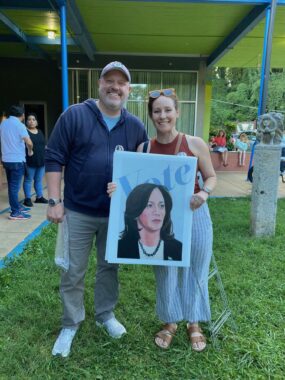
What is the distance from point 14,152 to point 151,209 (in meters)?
3.79

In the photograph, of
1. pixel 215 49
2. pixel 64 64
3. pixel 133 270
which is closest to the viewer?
pixel 133 270

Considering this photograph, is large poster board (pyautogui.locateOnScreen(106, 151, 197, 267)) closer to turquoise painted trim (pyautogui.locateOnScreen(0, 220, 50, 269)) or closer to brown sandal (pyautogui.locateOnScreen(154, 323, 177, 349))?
brown sandal (pyautogui.locateOnScreen(154, 323, 177, 349))

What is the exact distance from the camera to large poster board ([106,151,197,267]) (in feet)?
6.70

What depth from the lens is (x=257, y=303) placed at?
3.03 metres

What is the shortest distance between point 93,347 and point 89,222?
90 centimetres

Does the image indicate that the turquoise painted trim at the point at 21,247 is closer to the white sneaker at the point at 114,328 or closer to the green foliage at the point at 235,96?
the white sneaker at the point at 114,328

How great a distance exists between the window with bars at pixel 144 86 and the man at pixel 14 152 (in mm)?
6938

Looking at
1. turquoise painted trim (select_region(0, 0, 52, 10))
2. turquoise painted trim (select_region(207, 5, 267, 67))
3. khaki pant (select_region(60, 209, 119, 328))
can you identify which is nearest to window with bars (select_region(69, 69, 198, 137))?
turquoise painted trim (select_region(207, 5, 267, 67))

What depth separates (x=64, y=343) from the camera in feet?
7.76

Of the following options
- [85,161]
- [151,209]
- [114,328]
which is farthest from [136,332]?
[85,161]

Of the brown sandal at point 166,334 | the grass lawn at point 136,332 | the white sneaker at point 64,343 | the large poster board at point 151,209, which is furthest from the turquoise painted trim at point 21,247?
the large poster board at point 151,209

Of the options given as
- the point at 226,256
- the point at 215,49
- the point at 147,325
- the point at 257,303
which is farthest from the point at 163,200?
the point at 215,49

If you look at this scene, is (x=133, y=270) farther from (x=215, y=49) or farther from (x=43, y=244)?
(x=215, y=49)

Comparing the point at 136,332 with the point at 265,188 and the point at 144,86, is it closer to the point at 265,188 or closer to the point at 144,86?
the point at 265,188
